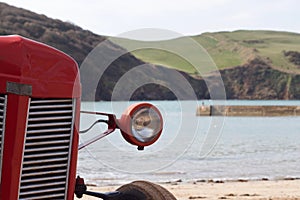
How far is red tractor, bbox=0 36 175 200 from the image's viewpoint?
5.03 m

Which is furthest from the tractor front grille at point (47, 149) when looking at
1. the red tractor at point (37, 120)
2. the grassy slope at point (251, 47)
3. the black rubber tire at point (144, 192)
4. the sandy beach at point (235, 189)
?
the grassy slope at point (251, 47)

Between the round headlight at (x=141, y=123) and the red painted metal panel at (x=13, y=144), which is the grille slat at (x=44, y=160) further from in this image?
the round headlight at (x=141, y=123)

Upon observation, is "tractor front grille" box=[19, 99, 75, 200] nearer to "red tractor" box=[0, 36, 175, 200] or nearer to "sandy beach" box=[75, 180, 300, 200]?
"red tractor" box=[0, 36, 175, 200]

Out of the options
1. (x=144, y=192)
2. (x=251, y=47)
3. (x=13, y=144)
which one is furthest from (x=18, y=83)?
(x=251, y=47)

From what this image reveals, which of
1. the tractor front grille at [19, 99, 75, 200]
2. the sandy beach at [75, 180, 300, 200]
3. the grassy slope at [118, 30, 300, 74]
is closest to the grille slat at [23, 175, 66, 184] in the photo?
the tractor front grille at [19, 99, 75, 200]

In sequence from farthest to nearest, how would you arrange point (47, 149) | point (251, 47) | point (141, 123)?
point (251, 47) → point (141, 123) → point (47, 149)

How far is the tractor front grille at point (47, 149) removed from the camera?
5162 millimetres

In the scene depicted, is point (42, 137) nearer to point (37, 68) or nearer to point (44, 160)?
point (44, 160)

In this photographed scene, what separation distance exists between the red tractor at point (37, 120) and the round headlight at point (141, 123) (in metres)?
0.74

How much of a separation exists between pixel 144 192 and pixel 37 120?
1667mm

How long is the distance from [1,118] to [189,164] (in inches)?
823

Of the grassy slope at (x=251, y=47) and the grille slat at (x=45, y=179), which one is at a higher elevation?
the grassy slope at (x=251, y=47)

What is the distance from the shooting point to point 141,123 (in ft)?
20.5

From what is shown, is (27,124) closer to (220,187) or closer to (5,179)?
(5,179)
